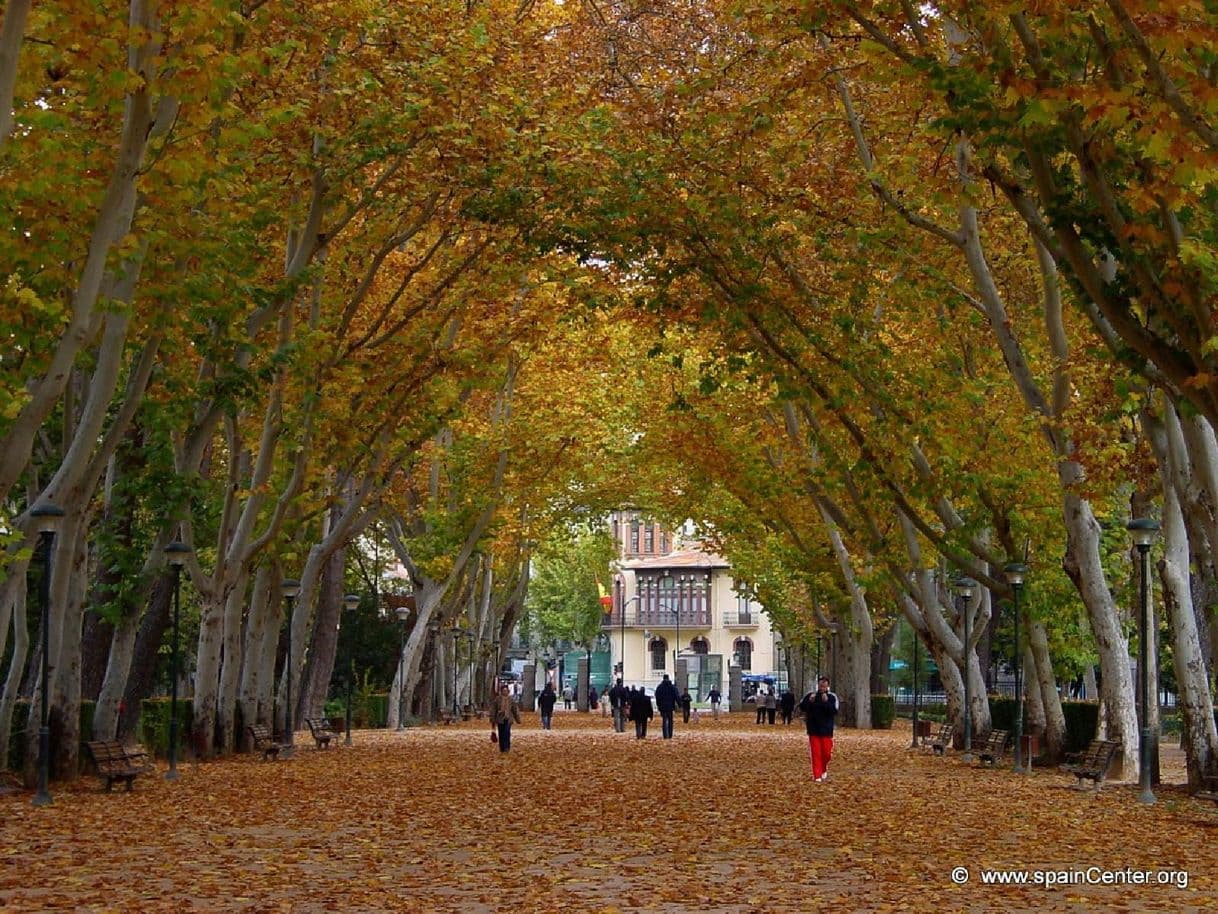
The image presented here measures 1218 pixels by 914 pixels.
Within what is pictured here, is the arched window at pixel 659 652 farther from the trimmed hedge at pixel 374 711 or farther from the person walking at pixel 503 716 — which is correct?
the person walking at pixel 503 716

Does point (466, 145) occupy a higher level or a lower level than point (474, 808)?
higher

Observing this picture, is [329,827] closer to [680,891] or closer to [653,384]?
[680,891]

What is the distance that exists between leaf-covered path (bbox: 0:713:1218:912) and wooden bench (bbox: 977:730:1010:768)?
2.48ft

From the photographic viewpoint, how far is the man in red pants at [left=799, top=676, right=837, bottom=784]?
23.1m

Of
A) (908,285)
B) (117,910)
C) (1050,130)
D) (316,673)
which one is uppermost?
(908,285)

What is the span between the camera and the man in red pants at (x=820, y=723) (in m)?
23.1

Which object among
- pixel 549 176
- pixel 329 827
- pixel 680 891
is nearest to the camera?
pixel 680 891

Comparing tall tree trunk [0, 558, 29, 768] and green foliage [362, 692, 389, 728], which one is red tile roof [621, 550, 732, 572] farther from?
tall tree trunk [0, 558, 29, 768]

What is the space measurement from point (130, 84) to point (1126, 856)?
975 centimetres

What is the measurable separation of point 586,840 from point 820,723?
330 inches

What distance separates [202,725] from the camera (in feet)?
92.5

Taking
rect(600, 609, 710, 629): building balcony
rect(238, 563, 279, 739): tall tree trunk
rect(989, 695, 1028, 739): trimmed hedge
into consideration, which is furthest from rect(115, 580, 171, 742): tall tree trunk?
rect(600, 609, 710, 629): building balcony

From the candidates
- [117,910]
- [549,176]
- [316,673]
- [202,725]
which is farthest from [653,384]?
[117,910]

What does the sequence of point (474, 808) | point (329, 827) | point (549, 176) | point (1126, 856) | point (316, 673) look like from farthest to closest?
point (316, 673) < point (549, 176) < point (474, 808) < point (329, 827) < point (1126, 856)
